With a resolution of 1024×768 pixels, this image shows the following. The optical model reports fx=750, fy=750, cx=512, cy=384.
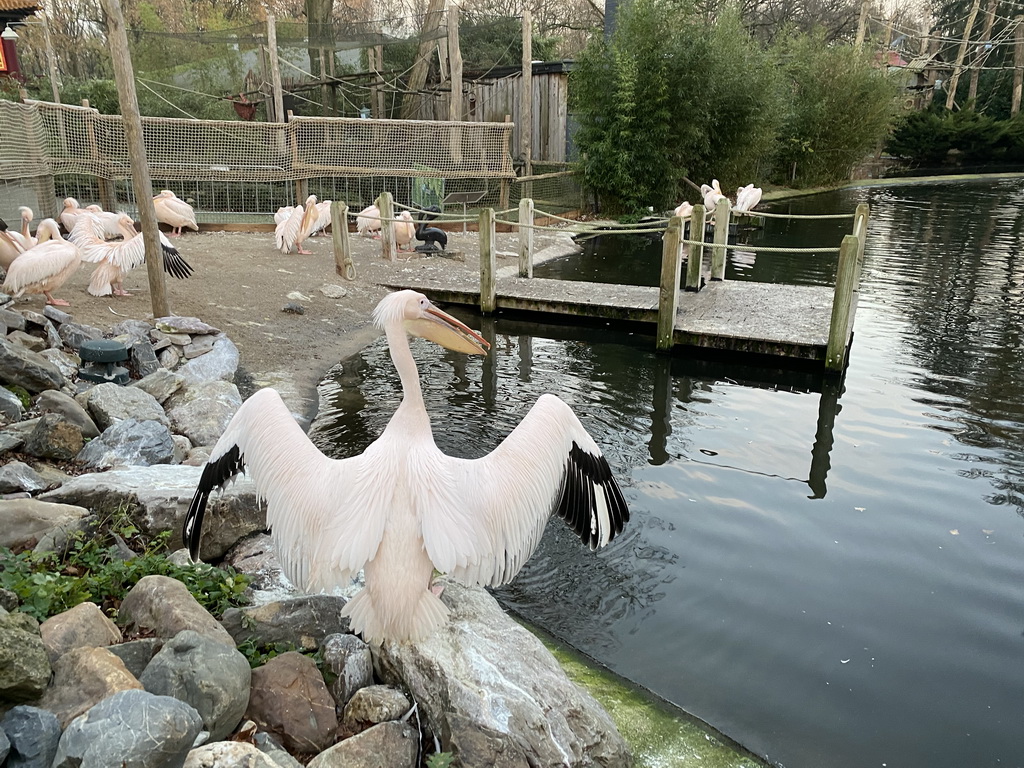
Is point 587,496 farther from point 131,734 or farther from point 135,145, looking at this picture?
point 135,145

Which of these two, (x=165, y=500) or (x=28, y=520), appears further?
(x=165, y=500)

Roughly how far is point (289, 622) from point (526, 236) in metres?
7.11

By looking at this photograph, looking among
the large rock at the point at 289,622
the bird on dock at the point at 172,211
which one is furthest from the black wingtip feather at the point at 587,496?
the bird on dock at the point at 172,211

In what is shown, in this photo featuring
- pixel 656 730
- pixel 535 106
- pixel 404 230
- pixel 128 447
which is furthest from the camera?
pixel 535 106

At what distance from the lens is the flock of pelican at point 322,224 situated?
32.6ft

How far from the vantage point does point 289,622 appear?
104 inches

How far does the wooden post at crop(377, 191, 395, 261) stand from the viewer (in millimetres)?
9828

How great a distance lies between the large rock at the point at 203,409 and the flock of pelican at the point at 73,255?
1902 mm

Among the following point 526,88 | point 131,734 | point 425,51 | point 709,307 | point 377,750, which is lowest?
point 377,750

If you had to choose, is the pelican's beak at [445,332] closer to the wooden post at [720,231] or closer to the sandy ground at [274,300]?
the sandy ground at [274,300]

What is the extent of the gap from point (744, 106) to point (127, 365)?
1444 centimetres

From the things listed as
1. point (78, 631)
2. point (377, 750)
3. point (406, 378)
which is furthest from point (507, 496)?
point (78, 631)

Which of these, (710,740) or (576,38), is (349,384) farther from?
(576,38)

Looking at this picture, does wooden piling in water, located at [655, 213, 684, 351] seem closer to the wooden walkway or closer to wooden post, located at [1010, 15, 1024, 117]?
the wooden walkway
